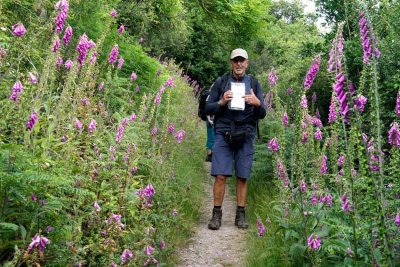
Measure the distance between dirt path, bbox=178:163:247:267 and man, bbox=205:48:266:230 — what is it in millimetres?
151

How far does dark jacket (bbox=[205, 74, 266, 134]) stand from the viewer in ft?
18.7

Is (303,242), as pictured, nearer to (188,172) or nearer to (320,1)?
(188,172)

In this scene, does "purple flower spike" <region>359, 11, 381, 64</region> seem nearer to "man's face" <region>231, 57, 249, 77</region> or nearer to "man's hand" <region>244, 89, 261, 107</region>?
"man's hand" <region>244, 89, 261, 107</region>

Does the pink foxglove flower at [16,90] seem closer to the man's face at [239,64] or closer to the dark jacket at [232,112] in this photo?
the dark jacket at [232,112]

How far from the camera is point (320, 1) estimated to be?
10930mm

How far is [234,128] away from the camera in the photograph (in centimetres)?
568

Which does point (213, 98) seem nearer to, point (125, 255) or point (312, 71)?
point (312, 71)

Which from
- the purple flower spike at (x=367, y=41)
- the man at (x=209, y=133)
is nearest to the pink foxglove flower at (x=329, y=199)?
the purple flower spike at (x=367, y=41)

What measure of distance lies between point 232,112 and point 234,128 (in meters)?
0.20

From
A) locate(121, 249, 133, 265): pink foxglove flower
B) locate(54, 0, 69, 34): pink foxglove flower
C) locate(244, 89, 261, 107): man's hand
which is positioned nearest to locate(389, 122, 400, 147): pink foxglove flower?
locate(121, 249, 133, 265): pink foxglove flower

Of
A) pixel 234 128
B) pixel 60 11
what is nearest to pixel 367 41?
pixel 60 11

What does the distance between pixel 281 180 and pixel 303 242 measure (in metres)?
0.56

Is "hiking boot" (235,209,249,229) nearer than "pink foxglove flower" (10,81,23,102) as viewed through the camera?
No

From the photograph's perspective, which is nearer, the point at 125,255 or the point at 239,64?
the point at 125,255
